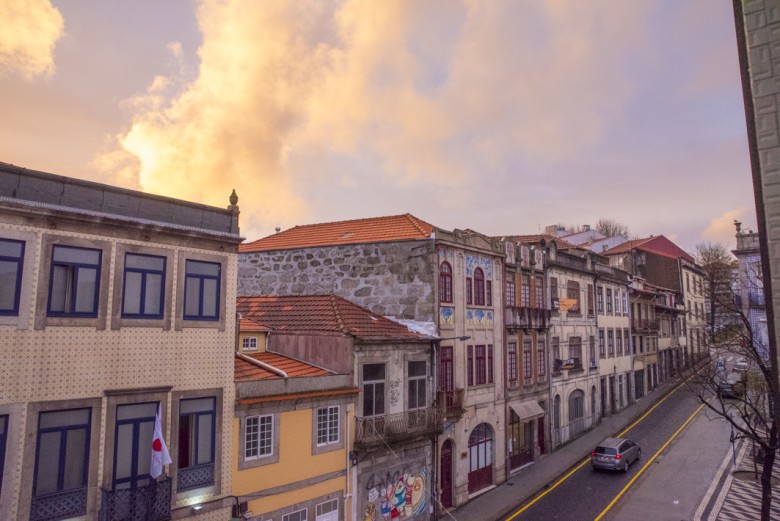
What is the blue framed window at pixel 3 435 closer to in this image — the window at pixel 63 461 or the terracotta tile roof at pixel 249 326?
the window at pixel 63 461

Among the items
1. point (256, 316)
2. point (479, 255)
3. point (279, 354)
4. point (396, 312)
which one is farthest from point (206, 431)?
point (479, 255)

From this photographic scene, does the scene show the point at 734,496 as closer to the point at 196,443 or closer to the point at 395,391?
the point at 395,391

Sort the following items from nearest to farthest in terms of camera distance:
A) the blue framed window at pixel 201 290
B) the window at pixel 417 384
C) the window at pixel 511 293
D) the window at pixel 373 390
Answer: the blue framed window at pixel 201 290
the window at pixel 373 390
the window at pixel 417 384
the window at pixel 511 293

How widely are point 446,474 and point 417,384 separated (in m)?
4.88

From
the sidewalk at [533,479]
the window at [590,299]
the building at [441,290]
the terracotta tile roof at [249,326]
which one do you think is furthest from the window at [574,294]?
the terracotta tile roof at [249,326]

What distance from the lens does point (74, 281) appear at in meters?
13.1

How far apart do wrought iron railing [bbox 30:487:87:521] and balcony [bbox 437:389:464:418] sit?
14146mm

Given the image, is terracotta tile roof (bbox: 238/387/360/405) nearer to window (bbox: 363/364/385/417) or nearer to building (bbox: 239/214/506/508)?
window (bbox: 363/364/385/417)

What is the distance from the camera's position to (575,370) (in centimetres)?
3728

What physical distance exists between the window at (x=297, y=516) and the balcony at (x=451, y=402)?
7800 mm

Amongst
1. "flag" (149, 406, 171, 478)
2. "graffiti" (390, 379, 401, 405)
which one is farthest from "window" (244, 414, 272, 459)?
"graffiti" (390, 379, 401, 405)

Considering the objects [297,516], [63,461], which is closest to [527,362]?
[297,516]

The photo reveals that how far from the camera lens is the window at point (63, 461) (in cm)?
1207

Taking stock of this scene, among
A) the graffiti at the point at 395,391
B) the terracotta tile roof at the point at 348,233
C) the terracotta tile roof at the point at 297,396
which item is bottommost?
the graffiti at the point at 395,391
